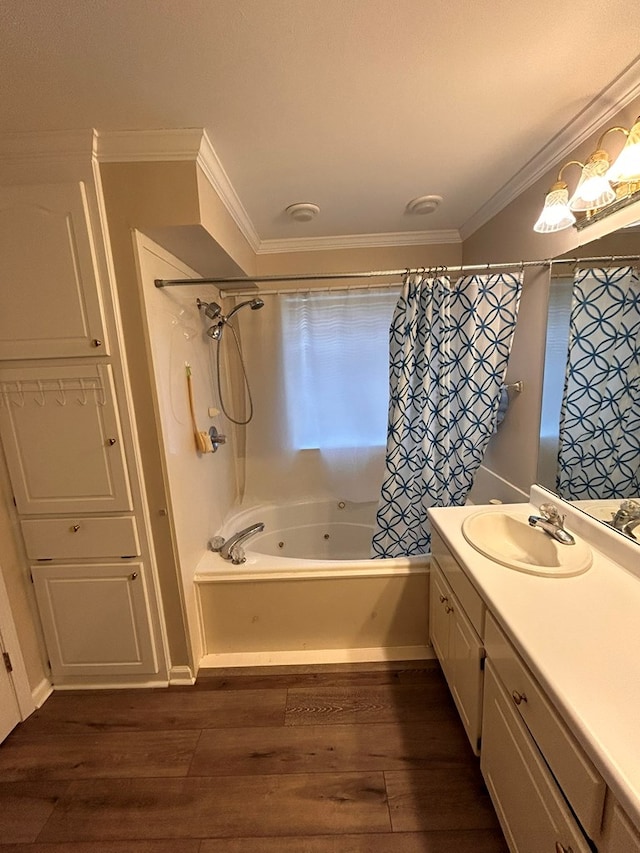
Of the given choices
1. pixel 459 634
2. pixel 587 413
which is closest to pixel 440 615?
pixel 459 634

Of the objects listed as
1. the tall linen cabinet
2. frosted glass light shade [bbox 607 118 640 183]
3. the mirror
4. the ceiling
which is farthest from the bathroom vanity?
Answer: the ceiling

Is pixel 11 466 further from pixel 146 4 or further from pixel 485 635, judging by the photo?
pixel 485 635

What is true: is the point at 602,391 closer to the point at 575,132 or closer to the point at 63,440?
the point at 575,132

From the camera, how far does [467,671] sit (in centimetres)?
127

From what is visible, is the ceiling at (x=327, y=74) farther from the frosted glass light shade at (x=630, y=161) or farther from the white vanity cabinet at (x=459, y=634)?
the white vanity cabinet at (x=459, y=634)

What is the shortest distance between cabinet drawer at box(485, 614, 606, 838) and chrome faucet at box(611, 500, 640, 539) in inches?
24.1

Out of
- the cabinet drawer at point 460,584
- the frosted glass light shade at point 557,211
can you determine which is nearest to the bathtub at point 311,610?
the cabinet drawer at point 460,584

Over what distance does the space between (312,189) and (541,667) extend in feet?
6.72

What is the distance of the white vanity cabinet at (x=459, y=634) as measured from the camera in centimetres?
119

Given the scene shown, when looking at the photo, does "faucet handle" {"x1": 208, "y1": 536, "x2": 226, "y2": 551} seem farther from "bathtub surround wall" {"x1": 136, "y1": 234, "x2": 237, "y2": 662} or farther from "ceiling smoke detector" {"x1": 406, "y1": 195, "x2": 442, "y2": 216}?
"ceiling smoke detector" {"x1": 406, "y1": 195, "x2": 442, "y2": 216}

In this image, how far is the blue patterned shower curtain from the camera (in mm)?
1729

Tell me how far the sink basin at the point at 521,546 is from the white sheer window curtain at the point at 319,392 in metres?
1.08

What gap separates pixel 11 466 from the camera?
1.50 meters

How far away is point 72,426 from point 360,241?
2.07m
